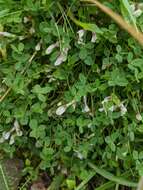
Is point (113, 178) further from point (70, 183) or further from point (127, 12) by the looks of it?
point (127, 12)

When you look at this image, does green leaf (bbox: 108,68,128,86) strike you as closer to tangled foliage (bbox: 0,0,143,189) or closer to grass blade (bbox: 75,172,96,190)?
tangled foliage (bbox: 0,0,143,189)

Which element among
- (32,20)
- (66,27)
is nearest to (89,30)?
(66,27)

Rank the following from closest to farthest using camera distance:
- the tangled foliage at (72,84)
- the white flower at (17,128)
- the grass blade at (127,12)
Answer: the grass blade at (127,12) → the tangled foliage at (72,84) → the white flower at (17,128)

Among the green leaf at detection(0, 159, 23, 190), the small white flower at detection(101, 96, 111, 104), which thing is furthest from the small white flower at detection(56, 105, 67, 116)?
the green leaf at detection(0, 159, 23, 190)

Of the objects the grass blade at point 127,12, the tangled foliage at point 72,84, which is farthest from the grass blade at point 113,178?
the grass blade at point 127,12

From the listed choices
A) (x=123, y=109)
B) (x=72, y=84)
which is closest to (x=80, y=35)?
(x=72, y=84)

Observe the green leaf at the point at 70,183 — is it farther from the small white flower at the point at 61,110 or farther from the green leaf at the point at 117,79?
the green leaf at the point at 117,79

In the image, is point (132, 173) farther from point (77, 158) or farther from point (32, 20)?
point (32, 20)

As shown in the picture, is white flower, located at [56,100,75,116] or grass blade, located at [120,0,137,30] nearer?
grass blade, located at [120,0,137,30]
